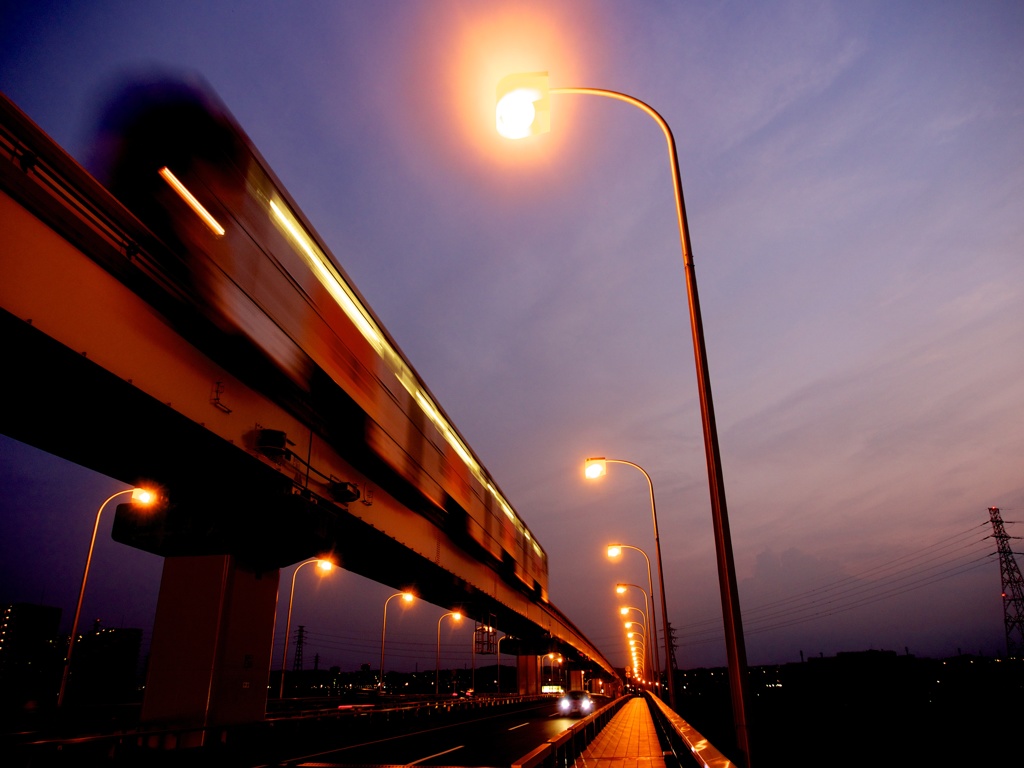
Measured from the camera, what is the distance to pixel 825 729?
256 ft

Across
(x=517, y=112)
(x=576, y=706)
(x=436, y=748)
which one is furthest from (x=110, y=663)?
(x=517, y=112)

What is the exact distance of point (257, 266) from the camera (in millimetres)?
10750

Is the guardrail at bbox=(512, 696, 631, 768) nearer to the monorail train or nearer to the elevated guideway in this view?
the elevated guideway

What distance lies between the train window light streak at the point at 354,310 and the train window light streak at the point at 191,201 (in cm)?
227

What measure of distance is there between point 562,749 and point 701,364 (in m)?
8.71

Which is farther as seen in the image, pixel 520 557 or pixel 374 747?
pixel 520 557

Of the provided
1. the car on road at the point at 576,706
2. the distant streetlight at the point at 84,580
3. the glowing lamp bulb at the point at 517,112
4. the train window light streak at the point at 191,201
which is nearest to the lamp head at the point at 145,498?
the distant streetlight at the point at 84,580

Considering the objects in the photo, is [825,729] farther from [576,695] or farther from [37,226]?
[37,226]

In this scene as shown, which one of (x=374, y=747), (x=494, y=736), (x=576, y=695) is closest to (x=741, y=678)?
(x=374, y=747)

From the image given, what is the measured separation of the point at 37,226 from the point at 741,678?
9.20m

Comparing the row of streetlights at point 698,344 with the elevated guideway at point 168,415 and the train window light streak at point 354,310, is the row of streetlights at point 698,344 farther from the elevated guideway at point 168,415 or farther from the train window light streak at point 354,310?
the train window light streak at point 354,310

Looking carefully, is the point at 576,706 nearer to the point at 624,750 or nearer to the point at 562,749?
the point at 624,750

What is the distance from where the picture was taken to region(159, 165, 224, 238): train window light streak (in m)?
8.73

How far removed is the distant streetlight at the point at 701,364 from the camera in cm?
600
